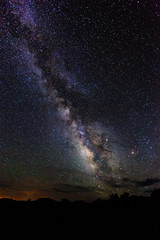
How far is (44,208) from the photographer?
12.4 m

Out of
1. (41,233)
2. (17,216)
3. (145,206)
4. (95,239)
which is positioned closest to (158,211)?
(145,206)

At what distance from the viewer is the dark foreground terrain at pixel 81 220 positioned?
361 inches

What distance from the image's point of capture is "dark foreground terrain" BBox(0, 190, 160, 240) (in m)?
9.17

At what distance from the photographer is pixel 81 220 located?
1071 cm

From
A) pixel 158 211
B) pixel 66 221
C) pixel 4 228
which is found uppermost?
pixel 158 211

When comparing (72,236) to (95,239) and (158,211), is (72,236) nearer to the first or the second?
(95,239)

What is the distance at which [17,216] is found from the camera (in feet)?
36.2

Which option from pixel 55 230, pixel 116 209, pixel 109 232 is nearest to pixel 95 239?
pixel 109 232

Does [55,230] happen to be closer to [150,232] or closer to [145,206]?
[150,232]

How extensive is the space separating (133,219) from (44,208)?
614 centimetres

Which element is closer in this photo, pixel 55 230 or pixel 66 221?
pixel 55 230

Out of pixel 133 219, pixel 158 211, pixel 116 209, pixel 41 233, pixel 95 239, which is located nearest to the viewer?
pixel 95 239

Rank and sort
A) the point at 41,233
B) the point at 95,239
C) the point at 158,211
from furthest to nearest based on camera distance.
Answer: the point at 158,211, the point at 41,233, the point at 95,239

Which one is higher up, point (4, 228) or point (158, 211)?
point (158, 211)
